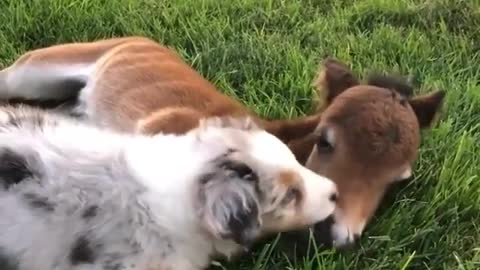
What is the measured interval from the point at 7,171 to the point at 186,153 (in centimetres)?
68

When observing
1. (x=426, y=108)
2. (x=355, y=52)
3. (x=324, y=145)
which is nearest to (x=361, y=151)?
(x=324, y=145)

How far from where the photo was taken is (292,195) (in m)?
4.13

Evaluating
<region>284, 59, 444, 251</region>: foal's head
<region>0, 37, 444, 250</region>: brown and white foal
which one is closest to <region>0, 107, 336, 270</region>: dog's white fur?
<region>284, 59, 444, 251</region>: foal's head

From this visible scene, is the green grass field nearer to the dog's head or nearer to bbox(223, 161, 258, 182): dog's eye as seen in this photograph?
the dog's head

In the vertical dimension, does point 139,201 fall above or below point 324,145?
above

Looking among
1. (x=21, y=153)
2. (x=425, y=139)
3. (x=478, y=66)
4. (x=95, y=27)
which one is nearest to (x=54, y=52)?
(x=95, y=27)

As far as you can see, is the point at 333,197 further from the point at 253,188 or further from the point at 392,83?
the point at 392,83

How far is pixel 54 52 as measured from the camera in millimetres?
5633

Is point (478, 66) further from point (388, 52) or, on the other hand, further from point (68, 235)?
point (68, 235)

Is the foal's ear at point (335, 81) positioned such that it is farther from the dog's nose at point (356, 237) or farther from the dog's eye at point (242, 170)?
the dog's eye at point (242, 170)

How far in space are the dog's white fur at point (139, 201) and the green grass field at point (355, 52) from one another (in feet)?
1.59

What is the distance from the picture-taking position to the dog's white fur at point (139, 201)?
4004 millimetres

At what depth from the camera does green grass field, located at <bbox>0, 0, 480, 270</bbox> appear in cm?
474

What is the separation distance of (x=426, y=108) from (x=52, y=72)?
6.29 feet
